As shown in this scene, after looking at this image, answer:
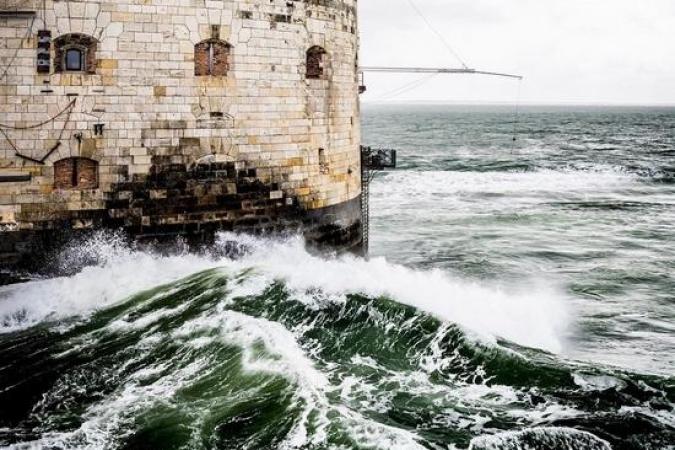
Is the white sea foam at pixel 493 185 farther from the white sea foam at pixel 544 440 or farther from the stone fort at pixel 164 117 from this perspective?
the white sea foam at pixel 544 440

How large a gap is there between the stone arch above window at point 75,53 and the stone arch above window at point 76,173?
1.76 metres

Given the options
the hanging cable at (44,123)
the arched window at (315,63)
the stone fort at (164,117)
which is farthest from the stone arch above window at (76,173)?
the arched window at (315,63)

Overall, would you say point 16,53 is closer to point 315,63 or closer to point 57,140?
point 57,140

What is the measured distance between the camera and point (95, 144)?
12.7 metres

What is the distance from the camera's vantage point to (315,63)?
14766mm

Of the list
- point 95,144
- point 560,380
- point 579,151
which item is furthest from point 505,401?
point 579,151

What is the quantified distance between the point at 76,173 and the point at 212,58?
142 inches

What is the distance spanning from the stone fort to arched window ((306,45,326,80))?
0.08ft

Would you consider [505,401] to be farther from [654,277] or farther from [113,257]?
[654,277]

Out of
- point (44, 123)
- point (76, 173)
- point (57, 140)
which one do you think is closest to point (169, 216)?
point (76, 173)

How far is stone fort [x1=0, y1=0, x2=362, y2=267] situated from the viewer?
1233cm

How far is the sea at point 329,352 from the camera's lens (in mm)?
7730

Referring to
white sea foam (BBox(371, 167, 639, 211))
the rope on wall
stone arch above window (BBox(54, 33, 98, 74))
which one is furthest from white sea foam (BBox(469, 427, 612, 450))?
white sea foam (BBox(371, 167, 639, 211))

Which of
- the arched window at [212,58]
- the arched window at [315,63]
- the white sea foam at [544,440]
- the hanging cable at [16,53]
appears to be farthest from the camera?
the arched window at [315,63]
